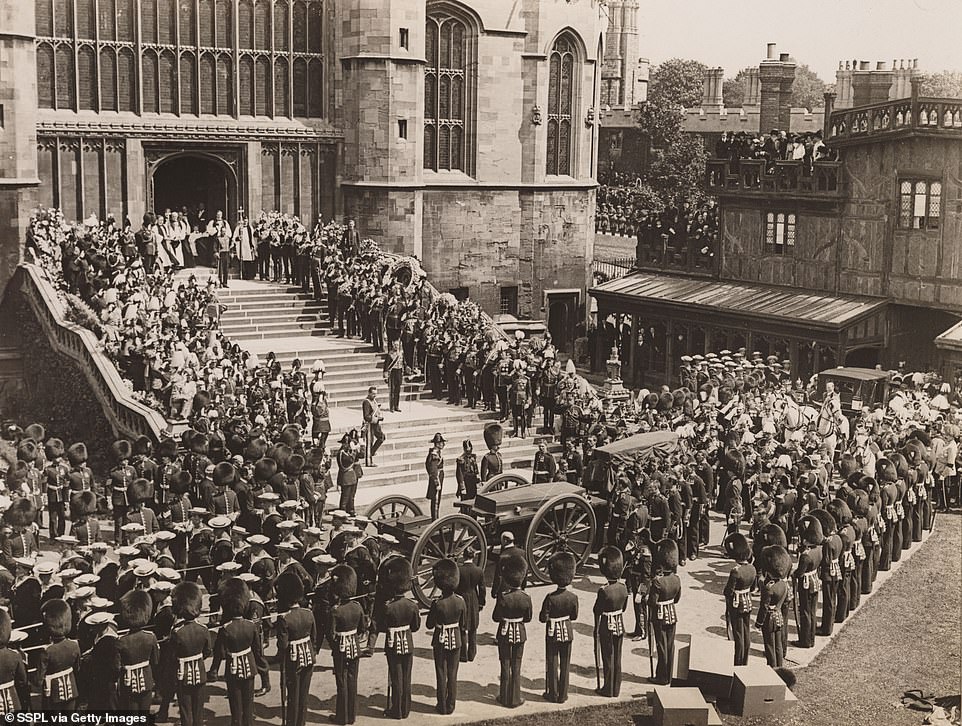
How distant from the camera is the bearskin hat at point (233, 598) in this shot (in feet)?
36.0

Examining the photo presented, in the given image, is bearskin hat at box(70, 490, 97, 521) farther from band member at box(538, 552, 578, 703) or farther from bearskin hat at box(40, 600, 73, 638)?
band member at box(538, 552, 578, 703)

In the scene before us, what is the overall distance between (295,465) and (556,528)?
3.53 m

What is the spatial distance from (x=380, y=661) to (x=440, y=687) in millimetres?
1334

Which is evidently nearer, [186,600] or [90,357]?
[186,600]

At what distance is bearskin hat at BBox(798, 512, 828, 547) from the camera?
1384cm

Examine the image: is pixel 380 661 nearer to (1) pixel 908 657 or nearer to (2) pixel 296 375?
(2) pixel 296 375

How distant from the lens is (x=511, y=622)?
39.6 feet

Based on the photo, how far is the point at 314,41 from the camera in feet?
82.2

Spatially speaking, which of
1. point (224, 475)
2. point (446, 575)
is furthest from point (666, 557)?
point (224, 475)

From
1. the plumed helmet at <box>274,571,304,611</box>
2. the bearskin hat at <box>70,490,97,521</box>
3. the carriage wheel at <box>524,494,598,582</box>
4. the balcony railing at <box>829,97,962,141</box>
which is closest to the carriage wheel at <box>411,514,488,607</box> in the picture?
the carriage wheel at <box>524,494,598,582</box>

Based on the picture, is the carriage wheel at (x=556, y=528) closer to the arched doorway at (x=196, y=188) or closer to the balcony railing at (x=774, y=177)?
the balcony railing at (x=774, y=177)

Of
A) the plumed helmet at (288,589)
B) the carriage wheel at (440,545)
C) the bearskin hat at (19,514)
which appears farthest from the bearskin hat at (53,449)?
the carriage wheel at (440,545)

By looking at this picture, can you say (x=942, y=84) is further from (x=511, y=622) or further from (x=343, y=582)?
(x=343, y=582)

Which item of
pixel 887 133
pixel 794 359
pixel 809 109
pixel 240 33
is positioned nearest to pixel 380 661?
pixel 794 359
